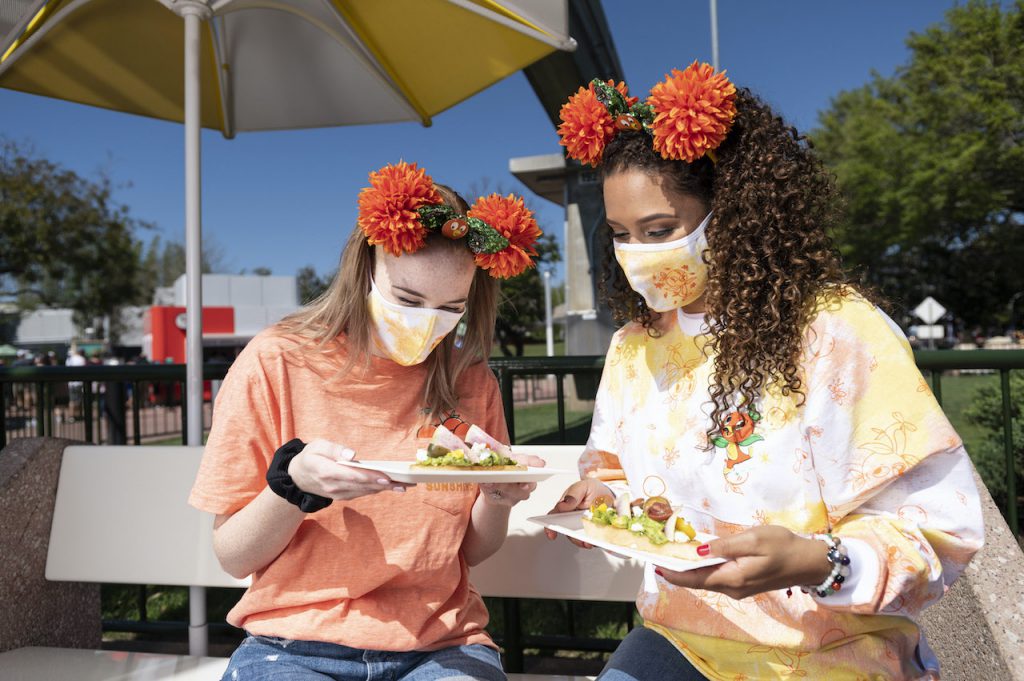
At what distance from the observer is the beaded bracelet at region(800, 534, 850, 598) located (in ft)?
4.39

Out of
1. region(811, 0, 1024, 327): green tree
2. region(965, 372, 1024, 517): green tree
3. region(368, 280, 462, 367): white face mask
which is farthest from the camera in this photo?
region(811, 0, 1024, 327): green tree

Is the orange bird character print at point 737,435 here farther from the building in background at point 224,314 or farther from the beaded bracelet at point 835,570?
the building in background at point 224,314

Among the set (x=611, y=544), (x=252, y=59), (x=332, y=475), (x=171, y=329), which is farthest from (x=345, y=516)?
(x=171, y=329)

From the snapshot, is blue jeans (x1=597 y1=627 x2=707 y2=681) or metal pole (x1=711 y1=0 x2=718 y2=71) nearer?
blue jeans (x1=597 y1=627 x2=707 y2=681)

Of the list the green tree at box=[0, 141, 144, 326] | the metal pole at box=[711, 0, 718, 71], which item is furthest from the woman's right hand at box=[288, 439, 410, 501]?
the green tree at box=[0, 141, 144, 326]

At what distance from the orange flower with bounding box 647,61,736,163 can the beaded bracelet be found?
89 centimetres

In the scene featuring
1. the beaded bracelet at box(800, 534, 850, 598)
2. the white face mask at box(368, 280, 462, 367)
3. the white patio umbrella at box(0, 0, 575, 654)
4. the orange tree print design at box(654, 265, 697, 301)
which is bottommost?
the beaded bracelet at box(800, 534, 850, 598)

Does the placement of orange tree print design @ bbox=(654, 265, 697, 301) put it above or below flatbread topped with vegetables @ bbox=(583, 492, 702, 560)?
above

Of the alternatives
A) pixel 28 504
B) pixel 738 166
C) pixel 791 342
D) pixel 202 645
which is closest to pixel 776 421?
pixel 791 342

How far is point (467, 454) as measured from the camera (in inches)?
72.1

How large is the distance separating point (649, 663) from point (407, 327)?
3.55 ft

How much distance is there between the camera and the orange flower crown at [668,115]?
1614mm

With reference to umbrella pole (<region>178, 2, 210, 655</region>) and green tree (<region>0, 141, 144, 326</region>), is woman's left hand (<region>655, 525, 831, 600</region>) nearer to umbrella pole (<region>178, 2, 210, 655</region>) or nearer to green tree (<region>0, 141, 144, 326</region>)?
umbrella pole (<region>178, 2, 210, 655</region>)

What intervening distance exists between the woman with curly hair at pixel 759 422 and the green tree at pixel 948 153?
20.9 metres
